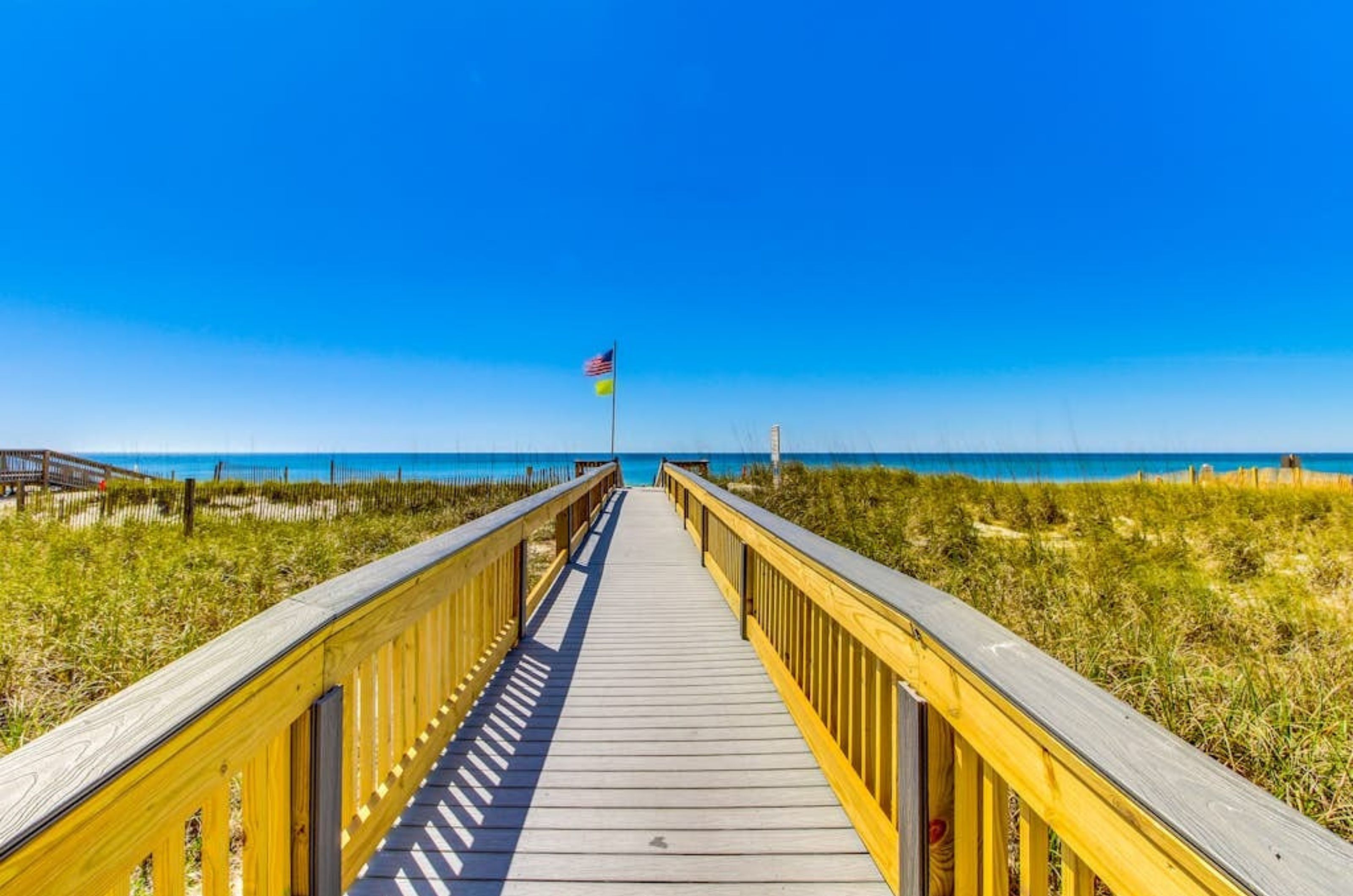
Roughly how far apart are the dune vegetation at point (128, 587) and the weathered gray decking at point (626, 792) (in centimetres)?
242

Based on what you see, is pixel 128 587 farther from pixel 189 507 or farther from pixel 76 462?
pixel 76 462

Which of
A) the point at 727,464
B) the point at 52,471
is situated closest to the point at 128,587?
the point at 52,471

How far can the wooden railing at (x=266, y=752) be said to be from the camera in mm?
742

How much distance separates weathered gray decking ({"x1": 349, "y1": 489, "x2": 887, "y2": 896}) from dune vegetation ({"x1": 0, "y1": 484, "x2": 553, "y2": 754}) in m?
2.42

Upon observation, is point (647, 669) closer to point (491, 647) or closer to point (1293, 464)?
point (491, 647)

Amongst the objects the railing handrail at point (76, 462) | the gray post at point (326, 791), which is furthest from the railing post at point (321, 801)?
the railing handrail at point (76, 462)

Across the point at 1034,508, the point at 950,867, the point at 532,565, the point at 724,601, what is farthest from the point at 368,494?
the point at 950,867

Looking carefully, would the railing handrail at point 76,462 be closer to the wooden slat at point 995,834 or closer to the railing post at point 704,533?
the railing post at point 704,533

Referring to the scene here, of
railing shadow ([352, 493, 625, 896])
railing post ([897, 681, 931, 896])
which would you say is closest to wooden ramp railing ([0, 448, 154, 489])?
railing shadow ([352, 493, 625, 896])

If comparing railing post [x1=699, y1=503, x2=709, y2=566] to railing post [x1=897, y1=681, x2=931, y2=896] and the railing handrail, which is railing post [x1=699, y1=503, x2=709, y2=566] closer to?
railing post [x1=897, y1=681, x2=931, y2=896]

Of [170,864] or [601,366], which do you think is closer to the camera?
[170,864]

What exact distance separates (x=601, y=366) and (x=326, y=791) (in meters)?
16.4

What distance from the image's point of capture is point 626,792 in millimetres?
2252

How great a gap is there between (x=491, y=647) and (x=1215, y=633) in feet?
15.3
